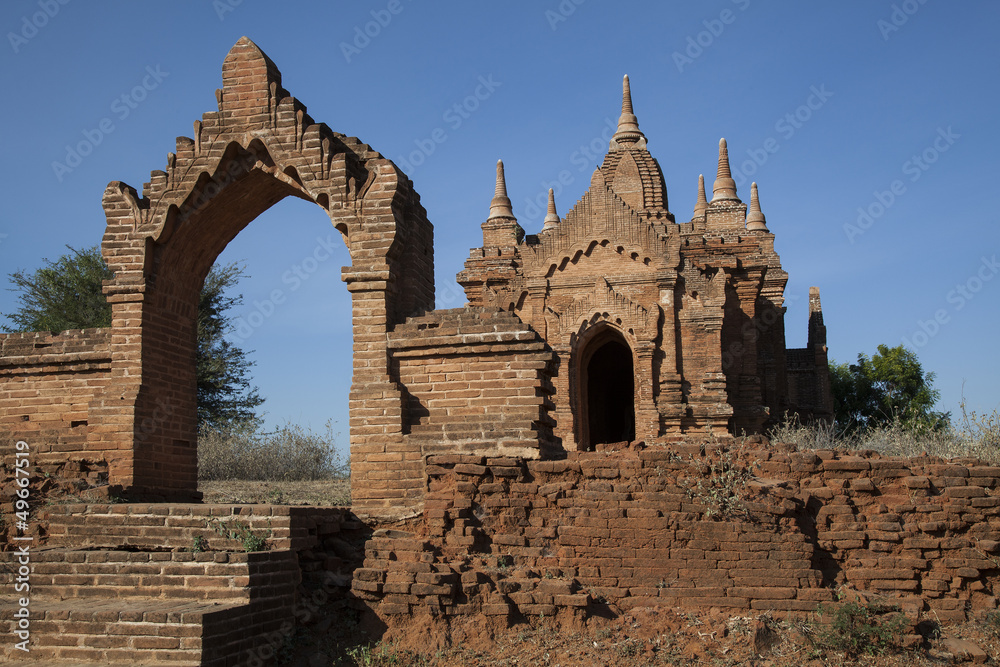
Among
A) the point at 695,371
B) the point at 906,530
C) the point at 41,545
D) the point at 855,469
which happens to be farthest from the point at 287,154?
the point at 695,371

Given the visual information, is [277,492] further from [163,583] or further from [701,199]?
[701,199]

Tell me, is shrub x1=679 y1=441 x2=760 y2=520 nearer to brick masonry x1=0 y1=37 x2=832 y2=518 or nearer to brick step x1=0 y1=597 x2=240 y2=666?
brick masonry x1=0 y1=37 x2=832 y2=518

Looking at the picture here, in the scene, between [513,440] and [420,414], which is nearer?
[513,440]

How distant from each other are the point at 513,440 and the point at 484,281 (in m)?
12.2

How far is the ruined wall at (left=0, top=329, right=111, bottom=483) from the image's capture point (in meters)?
9.58

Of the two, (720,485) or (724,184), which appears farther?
(724,184)

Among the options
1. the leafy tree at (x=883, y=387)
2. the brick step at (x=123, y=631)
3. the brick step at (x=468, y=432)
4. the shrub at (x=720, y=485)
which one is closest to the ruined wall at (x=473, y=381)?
the brick step at (x=468, y=432)

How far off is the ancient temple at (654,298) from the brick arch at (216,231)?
769 cm

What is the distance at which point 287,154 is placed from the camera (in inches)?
369

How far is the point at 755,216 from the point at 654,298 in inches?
300

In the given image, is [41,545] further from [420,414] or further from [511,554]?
[511,554]

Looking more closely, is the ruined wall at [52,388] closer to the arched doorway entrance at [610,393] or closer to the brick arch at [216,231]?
the brick arch at [216,231]

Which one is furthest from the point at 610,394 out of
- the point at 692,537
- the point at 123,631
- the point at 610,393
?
the point at 123,631

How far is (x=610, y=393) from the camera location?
2522 centimetres
